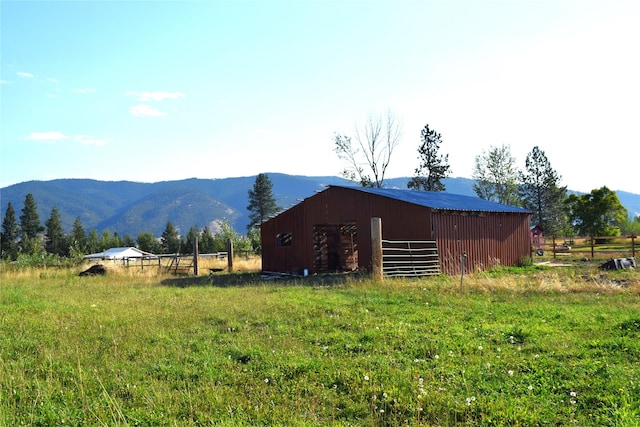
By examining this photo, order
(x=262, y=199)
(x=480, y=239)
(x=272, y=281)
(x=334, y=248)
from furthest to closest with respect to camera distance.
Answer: (x=262, y=199) < (x=334, y=248) < (x=480, y=239) < (x=272, y=281)

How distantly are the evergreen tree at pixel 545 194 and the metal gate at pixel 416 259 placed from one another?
51.6 m

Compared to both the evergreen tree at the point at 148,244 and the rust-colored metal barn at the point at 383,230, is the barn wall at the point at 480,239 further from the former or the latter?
the evergreen tree at the point at 148,244

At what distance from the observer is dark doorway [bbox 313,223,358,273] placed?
26.0 m

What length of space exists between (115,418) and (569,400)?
483 centimetres

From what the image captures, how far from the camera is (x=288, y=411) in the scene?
518 centimetres

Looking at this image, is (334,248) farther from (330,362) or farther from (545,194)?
(545,194)

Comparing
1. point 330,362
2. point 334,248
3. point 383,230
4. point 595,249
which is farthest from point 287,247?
point 595,249

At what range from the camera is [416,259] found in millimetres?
20625

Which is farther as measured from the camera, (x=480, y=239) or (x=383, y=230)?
(x=480, y=239)

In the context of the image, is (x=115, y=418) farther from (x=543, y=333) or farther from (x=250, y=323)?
(x=543, y=333)

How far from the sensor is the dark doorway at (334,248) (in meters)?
26.0

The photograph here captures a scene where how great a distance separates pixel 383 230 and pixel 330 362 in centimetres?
1585

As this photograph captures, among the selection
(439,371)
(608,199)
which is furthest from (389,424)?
(608,199)

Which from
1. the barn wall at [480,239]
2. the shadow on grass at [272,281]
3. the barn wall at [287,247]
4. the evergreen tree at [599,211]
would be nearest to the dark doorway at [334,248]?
the barn wall at [287,247]
